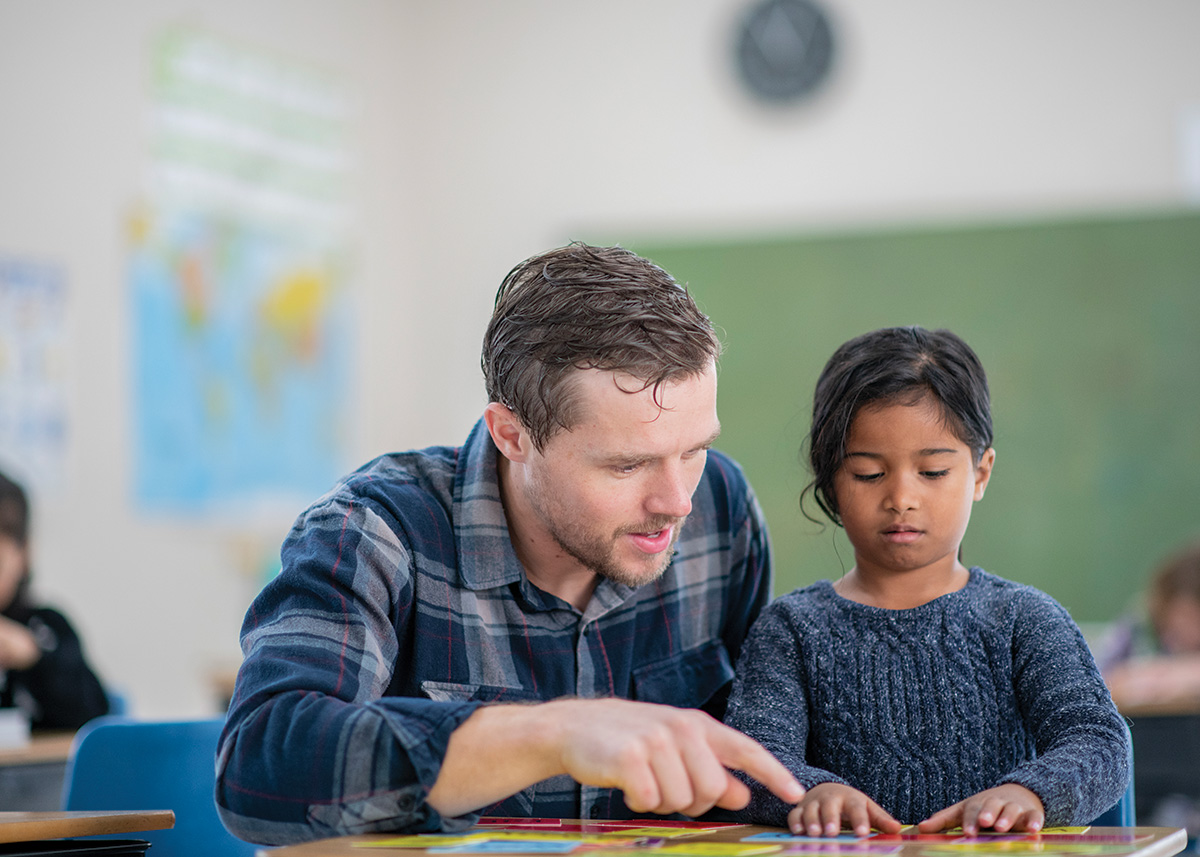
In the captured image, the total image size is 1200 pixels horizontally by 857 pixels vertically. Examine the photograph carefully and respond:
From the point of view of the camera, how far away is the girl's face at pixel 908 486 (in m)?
1.46

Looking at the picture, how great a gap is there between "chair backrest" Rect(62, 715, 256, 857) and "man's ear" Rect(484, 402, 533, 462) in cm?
66

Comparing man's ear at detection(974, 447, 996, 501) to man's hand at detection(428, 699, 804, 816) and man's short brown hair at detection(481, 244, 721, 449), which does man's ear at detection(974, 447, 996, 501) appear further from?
man's hand at detection(428, 699, 804, 816)

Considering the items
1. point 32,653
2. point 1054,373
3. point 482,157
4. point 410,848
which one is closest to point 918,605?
point 410,848

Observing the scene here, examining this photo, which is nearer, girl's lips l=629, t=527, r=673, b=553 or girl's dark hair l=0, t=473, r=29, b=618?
girl's lips l=629, t=527, r=673, b=553

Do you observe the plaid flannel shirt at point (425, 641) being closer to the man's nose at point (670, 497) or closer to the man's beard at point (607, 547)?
the man's beard at point (607, 547)

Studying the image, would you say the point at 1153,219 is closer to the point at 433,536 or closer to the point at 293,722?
the point at 433,536

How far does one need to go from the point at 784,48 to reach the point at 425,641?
4.17 m

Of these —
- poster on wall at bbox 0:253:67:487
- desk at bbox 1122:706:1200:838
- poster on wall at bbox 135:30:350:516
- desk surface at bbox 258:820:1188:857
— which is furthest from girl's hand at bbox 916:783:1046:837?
poster on wall at bbox 135:30:350:516

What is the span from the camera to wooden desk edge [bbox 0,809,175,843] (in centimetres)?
117

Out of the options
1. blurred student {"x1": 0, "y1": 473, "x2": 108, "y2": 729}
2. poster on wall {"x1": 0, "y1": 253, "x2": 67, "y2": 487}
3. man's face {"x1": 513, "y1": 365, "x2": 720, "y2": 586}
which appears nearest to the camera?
man's face {"x1": 513, "y1": 365, "x2": 720, "y2": 586}

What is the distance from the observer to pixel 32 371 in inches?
156

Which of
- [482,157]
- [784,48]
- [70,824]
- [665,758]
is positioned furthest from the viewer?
[482,157]

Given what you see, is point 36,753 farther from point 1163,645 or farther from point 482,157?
point 482,157

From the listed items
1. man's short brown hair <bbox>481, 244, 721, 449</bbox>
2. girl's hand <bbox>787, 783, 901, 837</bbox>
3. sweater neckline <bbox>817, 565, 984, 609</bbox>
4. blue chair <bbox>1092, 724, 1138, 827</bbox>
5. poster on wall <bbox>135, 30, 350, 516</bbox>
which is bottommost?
blue chair <bbox>1092, 724, 1138, 827</bbox>
